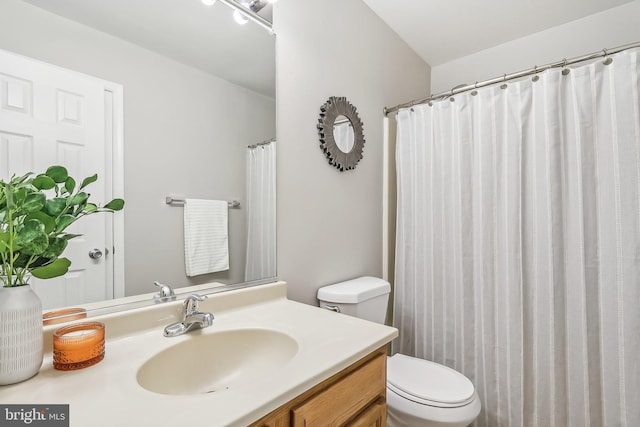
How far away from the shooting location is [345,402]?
0.80 metres

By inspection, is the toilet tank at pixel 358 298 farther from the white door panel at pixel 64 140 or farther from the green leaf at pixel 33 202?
the green leaf at pixel 33 202

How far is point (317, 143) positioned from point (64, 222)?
1.05 metres

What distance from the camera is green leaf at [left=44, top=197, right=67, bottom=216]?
27.0 inches

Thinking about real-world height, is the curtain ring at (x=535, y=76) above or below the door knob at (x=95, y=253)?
above

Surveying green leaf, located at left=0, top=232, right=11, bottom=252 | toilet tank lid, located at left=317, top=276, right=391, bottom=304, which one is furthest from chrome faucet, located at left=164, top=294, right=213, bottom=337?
toilet tank lid, located at left=317, top=276, right=391, bottom=304

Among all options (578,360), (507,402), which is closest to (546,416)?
(507,402)

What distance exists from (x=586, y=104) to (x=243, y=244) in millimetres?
1589

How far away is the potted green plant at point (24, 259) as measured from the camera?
0.62 meters

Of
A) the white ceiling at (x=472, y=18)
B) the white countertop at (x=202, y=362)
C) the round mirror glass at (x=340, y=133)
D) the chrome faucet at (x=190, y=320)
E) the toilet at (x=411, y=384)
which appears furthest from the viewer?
the white ceiling at (x=472, y=18)

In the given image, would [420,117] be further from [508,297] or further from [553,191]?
[508,297]

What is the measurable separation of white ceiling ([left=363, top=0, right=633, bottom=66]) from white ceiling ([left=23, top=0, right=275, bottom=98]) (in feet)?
3.21

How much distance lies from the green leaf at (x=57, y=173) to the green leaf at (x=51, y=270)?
0.21 m

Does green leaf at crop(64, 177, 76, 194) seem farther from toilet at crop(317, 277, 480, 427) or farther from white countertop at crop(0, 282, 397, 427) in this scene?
toilet at crop(317, 277, 480, 427)

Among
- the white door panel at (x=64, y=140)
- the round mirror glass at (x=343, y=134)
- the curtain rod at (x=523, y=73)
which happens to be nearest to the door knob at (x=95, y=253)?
the white door panel at (x=64, y=140)
